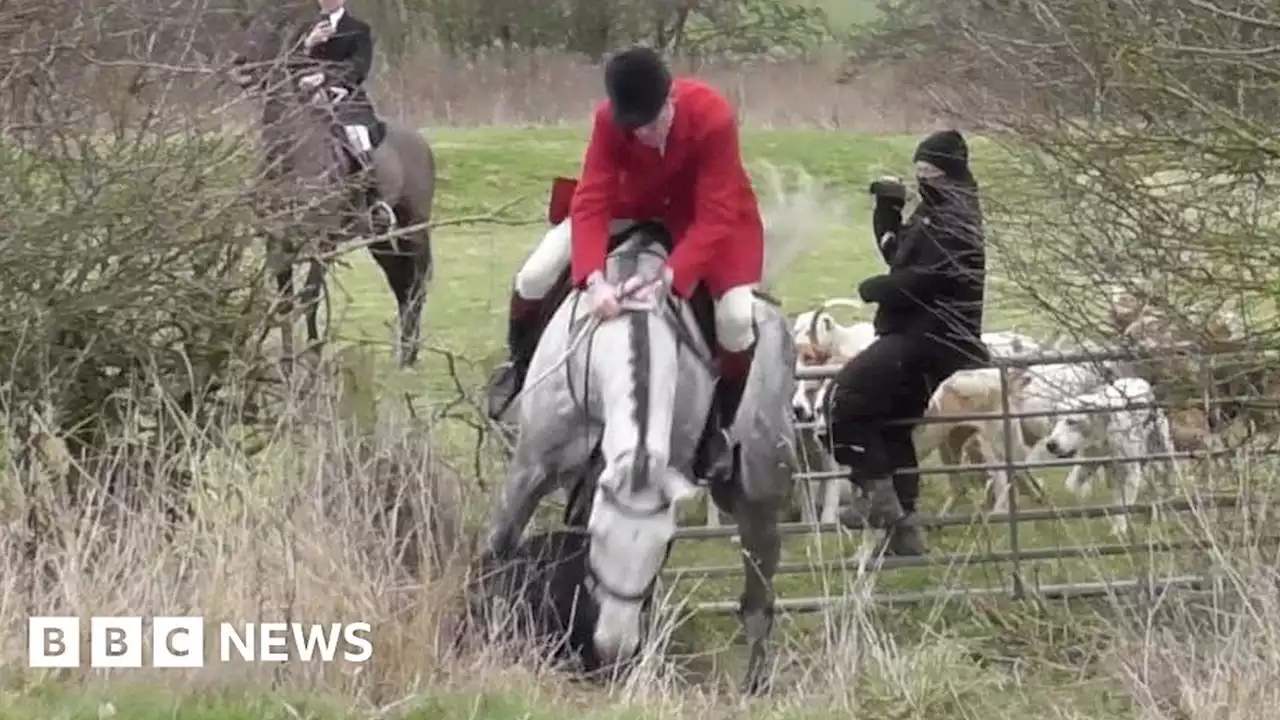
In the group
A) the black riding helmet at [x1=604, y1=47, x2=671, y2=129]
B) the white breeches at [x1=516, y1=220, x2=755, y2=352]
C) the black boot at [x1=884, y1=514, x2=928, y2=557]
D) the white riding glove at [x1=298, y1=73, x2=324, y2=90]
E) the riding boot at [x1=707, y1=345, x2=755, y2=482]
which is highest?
the black riding helmet at [x1=604, y1=47, x2=671, y2=129]

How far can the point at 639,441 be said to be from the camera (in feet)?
19.5

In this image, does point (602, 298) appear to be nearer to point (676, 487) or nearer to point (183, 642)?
point (676, 487)

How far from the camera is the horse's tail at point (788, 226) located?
26.2 ft

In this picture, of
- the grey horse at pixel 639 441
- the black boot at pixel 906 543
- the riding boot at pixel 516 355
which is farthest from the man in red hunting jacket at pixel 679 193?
the black boot at pixel 906 543

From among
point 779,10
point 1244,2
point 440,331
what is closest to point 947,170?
point 1244,2

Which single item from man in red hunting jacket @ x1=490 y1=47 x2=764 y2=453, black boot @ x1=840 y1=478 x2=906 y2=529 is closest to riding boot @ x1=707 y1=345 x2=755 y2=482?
man in red hunting jacket @ x1=490 y1=47 x2=764 y2=453

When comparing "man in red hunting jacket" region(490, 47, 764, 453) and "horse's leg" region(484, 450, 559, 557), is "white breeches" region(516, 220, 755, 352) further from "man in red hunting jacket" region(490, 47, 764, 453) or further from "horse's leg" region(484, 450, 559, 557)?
"horse's leg" region(484, 450, 559, 557)

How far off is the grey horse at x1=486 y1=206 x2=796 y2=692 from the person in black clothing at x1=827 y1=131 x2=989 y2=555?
3.28 ft

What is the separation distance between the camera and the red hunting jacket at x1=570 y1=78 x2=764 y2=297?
258 inches

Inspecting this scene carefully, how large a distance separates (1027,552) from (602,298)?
248cm

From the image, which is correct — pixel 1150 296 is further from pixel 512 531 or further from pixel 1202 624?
pixel 512 531

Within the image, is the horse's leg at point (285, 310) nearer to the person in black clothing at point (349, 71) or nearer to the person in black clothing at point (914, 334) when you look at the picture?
the person in black clothing at point (349, 71)

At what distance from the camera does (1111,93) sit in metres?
6.74

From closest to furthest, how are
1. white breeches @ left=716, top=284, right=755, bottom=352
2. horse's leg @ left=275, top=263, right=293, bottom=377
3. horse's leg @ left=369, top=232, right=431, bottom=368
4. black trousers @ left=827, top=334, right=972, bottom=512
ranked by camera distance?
1. white breeches @ left=716, top=284, right=755, bottom=352
2. horse's leg @ left=275, top=263, right=293, bottom=377
3. black trousers @ left=827, top=334, right=972, bottom=512
4. horse's leg @ left=369, top=232, right=431, bottom=368
